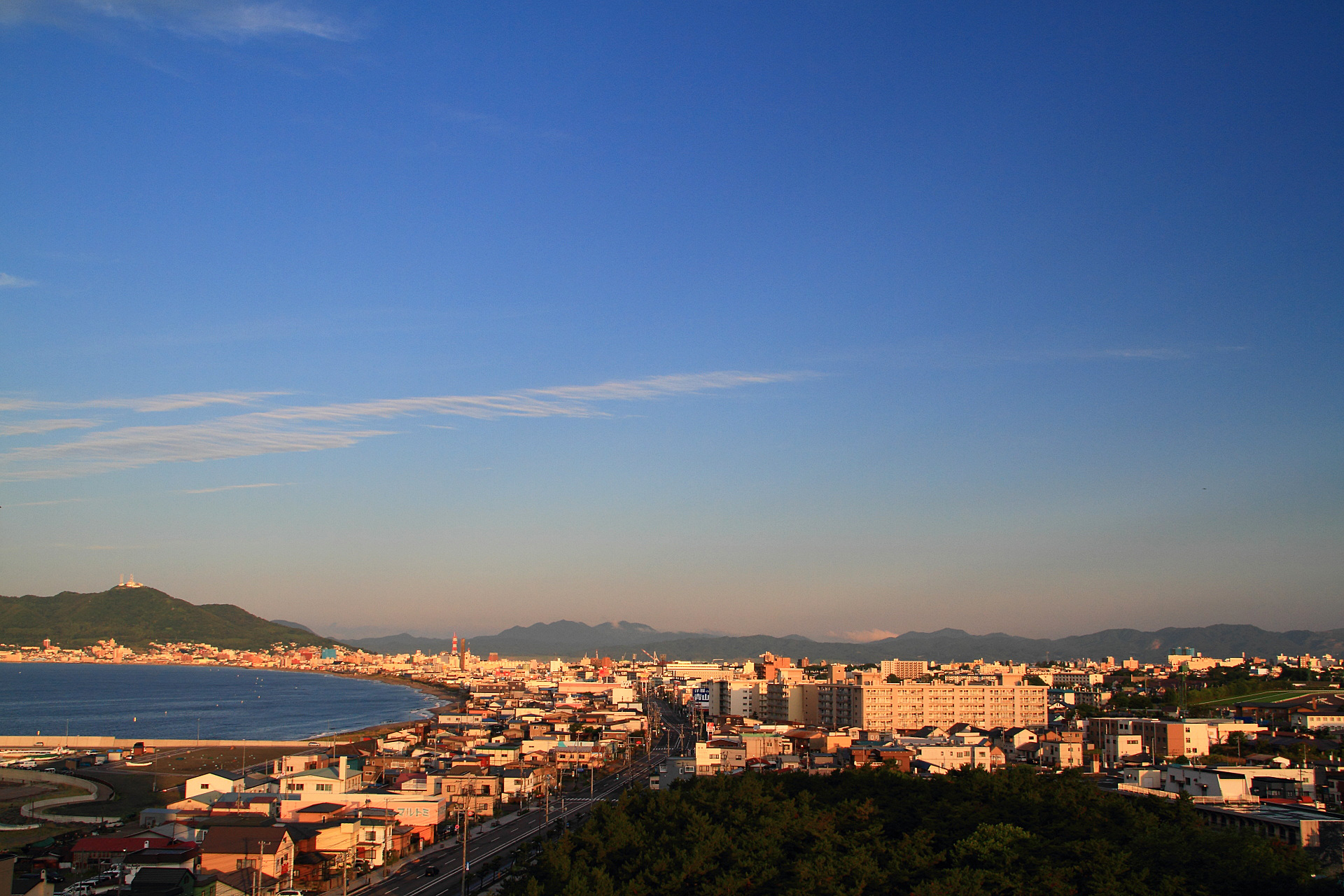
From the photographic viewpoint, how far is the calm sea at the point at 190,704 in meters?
39.7

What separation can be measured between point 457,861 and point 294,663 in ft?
348

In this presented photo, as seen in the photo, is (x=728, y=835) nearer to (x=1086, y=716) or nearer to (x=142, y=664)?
(x=1086, y=716)

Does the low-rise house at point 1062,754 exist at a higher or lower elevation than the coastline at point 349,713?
higher

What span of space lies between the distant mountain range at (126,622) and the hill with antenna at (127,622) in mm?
75

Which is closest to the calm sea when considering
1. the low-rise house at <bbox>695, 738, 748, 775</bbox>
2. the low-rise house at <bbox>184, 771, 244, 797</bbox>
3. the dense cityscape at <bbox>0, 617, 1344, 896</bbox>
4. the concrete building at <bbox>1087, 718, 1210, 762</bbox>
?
the dense cityscape at <bbox>0, 617, 1344, 896</bbox>

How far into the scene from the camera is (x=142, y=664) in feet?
338

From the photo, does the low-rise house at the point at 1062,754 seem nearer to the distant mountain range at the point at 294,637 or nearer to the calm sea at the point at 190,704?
the calm sea at the point at 190,704

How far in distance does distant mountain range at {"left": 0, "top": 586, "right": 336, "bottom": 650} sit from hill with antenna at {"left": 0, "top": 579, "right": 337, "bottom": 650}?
7 centimetres

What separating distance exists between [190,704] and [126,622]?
75626 mm

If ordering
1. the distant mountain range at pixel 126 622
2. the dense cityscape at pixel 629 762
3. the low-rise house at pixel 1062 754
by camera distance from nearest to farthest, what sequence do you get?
the dense cityscape at pixel 629 762
the low-rise house at pixel 1062 754
the distant mountain range at pixel 126 622

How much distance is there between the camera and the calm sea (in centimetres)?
3969

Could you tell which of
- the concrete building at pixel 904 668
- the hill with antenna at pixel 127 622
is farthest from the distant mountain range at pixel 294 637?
the concrete building at pixel 904 668

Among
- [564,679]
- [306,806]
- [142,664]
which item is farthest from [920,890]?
[142,664]

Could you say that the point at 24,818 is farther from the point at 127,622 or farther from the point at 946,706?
the point at 127,622
